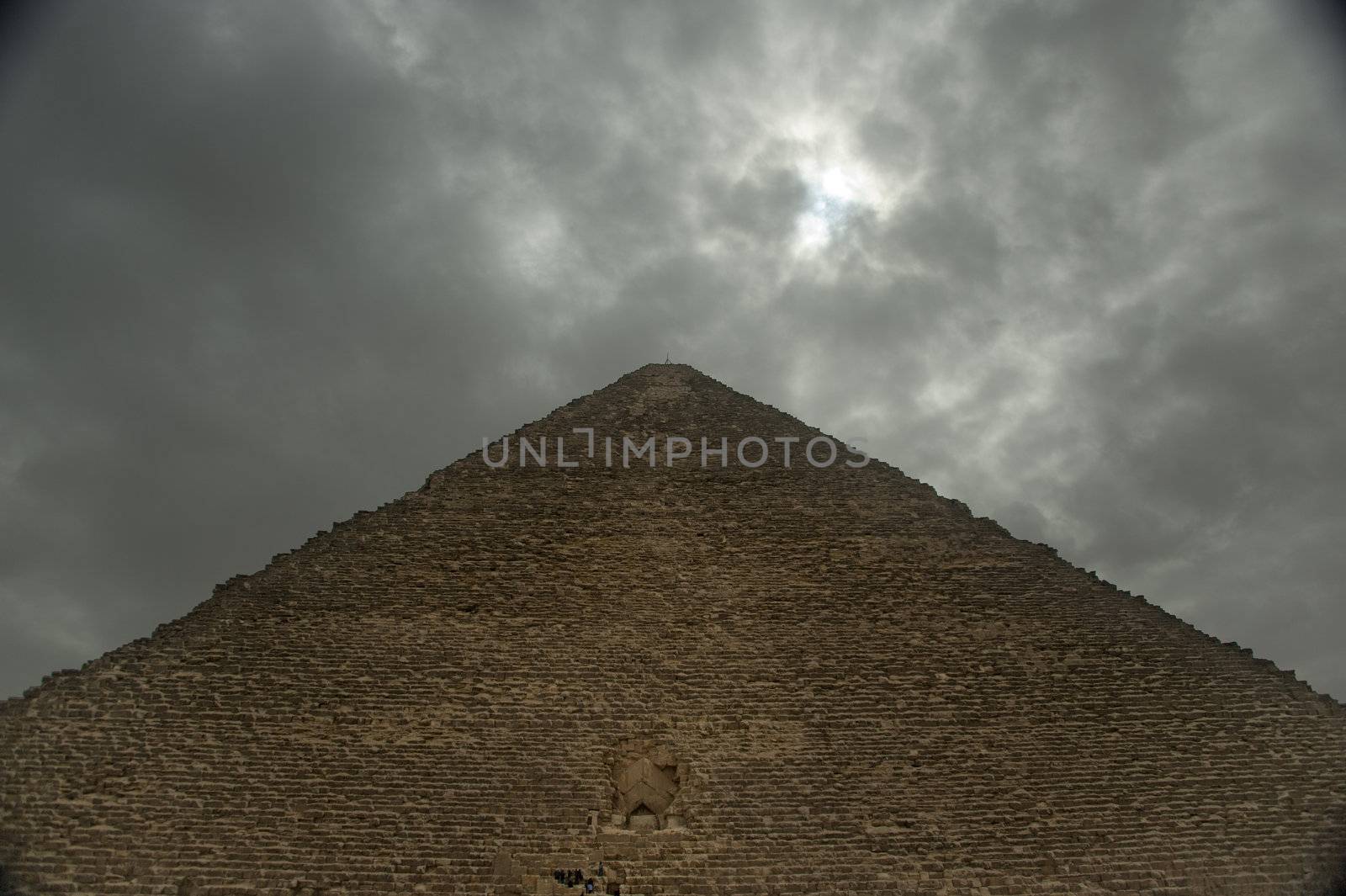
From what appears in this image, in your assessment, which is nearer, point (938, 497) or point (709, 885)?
point (709, 885)

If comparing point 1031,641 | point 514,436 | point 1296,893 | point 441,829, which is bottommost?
point 1296,893

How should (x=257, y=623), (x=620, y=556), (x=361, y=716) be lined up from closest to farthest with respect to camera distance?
(x=361, y=716)
(x=257, y=623)
(x=620, y=556)

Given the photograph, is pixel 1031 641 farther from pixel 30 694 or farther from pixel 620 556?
pixel 30 694

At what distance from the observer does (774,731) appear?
8.49 meters

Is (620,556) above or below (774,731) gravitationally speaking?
above

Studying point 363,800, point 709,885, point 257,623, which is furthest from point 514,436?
point 709,885

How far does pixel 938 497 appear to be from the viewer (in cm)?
1193

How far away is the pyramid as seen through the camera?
24.7 ft

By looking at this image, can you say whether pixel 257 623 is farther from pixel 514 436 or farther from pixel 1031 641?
pixel 1031 641

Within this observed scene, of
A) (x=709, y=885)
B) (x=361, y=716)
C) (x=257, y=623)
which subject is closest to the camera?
(x=709, y=885)

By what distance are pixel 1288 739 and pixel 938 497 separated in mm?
4906

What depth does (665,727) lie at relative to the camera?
27.7ft

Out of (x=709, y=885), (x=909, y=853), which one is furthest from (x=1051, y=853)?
(x=709, y=885)

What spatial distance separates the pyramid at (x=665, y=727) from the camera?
7531 millimetres
